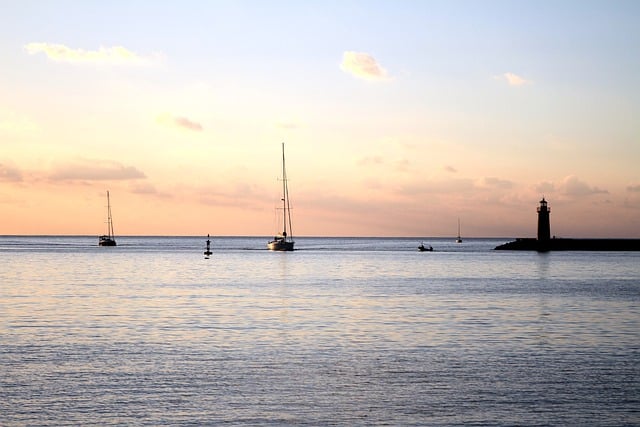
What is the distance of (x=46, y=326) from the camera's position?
4103cm

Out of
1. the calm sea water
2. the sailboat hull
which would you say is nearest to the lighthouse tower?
the sailboat hull

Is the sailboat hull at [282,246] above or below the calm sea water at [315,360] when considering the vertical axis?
above

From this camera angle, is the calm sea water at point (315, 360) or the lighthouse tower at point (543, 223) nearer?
the calm sea water at point (315, 360)

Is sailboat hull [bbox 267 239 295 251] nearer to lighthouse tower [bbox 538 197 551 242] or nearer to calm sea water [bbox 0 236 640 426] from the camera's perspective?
lighthouse tower [bbox 538 197 551 242]

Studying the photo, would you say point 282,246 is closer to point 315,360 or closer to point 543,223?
point 543,223

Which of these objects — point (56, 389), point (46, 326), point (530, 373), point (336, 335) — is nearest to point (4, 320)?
point (46, 326)

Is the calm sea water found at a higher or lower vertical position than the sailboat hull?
lower

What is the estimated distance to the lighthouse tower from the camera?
169m

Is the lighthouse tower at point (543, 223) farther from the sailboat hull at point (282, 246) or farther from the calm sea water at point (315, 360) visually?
the calm sea water at point (315, 360)

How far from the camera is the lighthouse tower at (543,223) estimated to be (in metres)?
169

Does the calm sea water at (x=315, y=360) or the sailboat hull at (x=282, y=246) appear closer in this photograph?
the calm sea water at (x=315, y=360)

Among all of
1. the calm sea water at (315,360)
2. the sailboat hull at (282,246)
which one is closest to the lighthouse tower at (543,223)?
the sailboat hull at (282,246)

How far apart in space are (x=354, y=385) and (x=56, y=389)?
8.79 metres

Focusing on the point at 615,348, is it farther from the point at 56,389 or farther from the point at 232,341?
the point at 56,389
